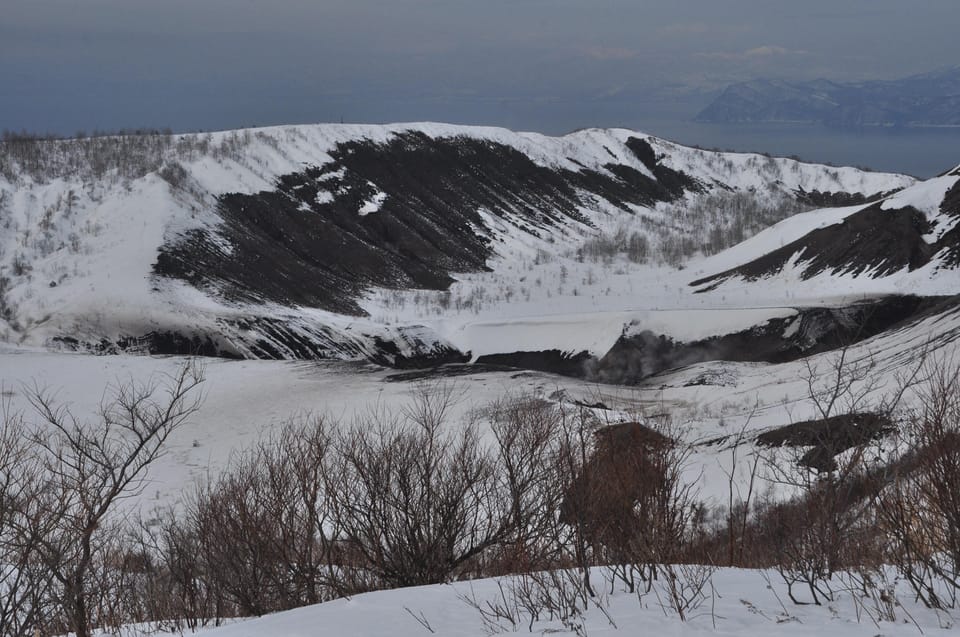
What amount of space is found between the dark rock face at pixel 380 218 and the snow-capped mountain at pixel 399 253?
24 cm

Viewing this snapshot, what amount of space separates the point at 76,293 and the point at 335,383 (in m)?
18.2

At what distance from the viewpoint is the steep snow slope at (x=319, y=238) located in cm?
4112

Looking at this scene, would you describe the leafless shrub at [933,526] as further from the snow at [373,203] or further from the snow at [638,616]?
the snow at [373,203]

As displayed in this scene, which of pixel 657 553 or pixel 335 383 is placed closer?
pixel 657 553

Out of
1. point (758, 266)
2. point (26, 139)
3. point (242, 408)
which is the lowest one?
point (242, 408)

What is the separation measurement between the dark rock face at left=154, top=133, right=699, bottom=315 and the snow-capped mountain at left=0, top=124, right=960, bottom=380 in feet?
0.79

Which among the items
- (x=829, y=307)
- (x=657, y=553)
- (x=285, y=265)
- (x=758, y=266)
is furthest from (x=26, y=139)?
(x=657, y=553)

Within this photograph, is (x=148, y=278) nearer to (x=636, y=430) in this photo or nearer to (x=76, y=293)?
(x=76, y=293)

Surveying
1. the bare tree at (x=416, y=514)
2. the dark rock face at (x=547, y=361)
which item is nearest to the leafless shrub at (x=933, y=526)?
the bare tree at (x=416, y=514)

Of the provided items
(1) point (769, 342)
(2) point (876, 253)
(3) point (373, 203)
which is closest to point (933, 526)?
(1) point (769, 342)

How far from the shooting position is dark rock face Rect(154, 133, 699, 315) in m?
49.5

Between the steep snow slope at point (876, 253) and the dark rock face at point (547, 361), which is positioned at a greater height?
the steep snow slope at point (876, 253)

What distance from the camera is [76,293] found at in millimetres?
41625

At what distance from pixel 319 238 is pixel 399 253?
272 inches
